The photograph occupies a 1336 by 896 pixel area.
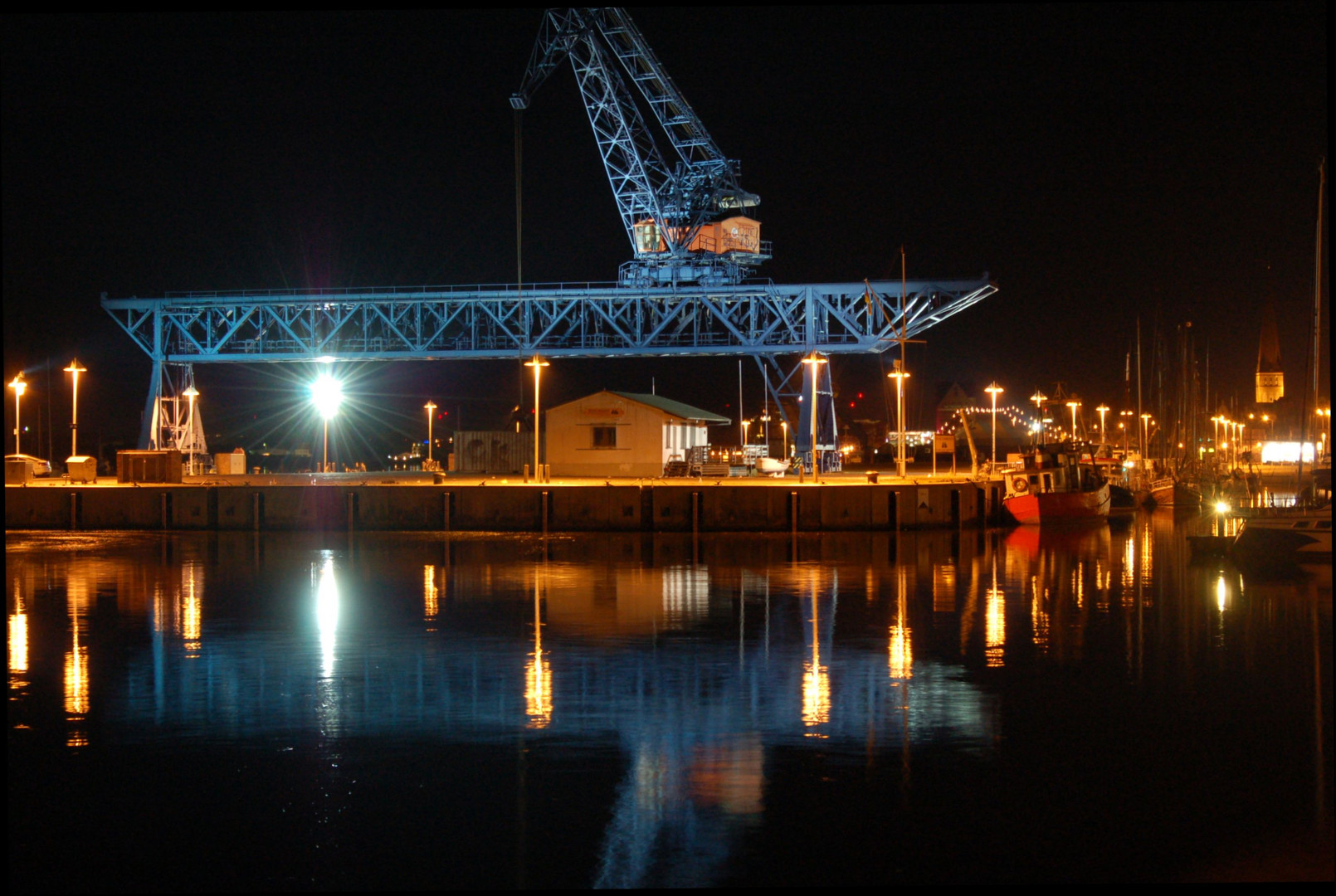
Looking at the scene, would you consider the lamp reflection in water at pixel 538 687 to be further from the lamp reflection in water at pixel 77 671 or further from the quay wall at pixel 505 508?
the quay wall at pixel 505 508

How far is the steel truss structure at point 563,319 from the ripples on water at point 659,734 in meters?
36.8

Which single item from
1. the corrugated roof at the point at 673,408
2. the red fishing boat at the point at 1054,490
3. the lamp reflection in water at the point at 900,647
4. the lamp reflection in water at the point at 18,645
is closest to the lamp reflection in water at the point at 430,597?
the lamp reflection in water at the point at 18,645

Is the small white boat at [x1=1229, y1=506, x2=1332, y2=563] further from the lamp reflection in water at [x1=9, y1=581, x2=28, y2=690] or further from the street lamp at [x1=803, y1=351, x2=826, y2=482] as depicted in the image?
the lamp reflection in water at [x1=9, y1=581, x2=28, y2=690]

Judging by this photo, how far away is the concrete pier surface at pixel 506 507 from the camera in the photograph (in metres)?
39.3

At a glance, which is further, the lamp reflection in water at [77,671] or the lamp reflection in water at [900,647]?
the lamp reflection in water at [900,647]

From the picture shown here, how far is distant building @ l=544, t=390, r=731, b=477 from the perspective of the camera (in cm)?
5331

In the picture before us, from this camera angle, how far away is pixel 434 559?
3156cm

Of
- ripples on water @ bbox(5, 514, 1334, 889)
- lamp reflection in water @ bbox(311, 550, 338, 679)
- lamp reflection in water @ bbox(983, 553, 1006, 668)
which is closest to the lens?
ripples on water @ bbox(5, 514, 1334, 889)

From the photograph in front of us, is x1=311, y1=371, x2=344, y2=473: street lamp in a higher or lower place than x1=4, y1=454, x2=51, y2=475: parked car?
higher

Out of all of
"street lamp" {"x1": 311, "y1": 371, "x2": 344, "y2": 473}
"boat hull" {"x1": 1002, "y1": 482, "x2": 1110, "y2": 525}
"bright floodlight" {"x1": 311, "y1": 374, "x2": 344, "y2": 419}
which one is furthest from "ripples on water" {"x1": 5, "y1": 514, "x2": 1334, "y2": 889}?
"bright floodlight" {"x1": 311, "y1": 374, "x2": 344, "y2": 419}

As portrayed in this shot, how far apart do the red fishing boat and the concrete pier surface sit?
297 centimetres

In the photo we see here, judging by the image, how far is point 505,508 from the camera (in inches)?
1576

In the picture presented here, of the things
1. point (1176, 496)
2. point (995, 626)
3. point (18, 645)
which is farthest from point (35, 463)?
point (1176, 496)

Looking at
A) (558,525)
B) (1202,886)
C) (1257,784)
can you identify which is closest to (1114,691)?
(1257,784)
